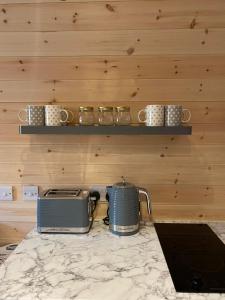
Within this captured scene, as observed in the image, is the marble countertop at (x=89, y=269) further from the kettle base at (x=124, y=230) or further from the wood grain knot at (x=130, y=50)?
the wood grain knot at (x=130, y=50)

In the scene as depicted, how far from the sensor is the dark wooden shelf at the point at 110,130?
1.38 meters

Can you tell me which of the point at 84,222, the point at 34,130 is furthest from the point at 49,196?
the point at 34,130

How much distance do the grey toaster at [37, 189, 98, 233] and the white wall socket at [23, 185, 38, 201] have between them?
25 cm

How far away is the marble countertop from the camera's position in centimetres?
95

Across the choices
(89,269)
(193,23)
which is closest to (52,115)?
(89,269)

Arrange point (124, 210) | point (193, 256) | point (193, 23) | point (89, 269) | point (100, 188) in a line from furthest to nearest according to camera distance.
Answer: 1. point (100, 188)
2. point (193, 23)
3. point (124, 210)
4. point (193, 256)
5. point (89, 269)

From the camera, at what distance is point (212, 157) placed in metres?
1.58

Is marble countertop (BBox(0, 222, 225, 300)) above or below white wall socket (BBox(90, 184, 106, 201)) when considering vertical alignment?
below

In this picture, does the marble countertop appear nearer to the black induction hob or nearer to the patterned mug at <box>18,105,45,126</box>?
the black induction hob

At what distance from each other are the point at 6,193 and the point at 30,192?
5.6 inches

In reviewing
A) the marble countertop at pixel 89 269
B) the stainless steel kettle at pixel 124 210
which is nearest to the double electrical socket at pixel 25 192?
the marble countertop at pixel 89 269

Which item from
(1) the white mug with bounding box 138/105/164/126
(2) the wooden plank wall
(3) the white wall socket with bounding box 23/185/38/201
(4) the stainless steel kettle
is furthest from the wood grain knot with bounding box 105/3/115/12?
(3) the white wall socket with bounding box 23/185/38/201

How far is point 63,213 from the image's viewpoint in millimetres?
1398

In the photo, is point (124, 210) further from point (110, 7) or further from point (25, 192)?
point (110, 7)
